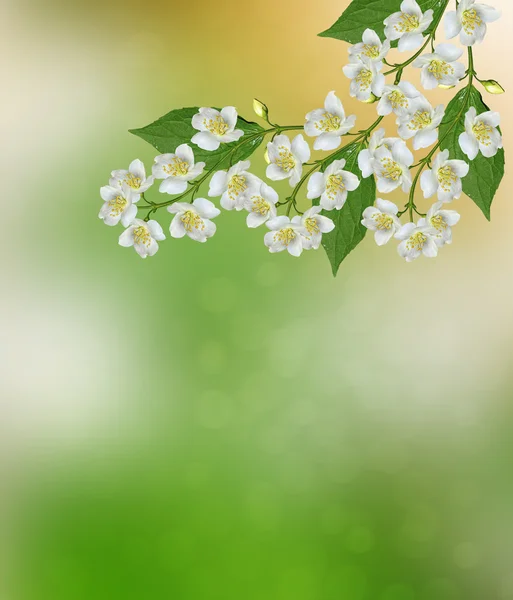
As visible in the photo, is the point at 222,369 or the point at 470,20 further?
the point at 222,369

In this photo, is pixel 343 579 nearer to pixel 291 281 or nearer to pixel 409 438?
pixel 409 438

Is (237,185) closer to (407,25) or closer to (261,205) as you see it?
(261,205)

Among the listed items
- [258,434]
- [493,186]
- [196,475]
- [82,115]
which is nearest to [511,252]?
[493,186]

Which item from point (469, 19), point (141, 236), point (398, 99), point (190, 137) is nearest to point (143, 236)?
point (141, 236)

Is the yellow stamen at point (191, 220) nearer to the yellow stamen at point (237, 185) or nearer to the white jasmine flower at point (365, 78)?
the yellow stamen at point (237, 185)

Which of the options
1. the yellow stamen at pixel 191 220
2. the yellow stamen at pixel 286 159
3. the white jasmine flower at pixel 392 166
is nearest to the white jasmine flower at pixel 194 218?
the yellow stamen at pixel 191 220

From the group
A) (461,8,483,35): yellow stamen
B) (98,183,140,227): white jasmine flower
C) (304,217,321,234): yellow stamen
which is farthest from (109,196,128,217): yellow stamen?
(461,8,483,35): yellow stamen
